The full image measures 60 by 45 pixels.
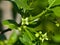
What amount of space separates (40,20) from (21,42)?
0.09m

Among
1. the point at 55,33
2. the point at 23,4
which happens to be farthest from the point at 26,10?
the point at 55,33

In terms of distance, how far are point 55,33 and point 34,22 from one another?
8 centimetres

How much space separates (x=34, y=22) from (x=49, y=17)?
1.9 inches

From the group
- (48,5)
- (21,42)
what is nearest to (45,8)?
(48,5)

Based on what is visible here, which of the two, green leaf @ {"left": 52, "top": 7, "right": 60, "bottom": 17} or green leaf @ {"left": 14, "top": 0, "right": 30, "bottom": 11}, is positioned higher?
green leaf @ {"left": 14, "top": 0, "right": 30, "bottom": 11}

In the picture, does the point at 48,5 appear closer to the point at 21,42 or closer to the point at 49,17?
the point at 49,17

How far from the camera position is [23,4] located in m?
0.54

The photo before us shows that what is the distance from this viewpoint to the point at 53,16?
1.81ft

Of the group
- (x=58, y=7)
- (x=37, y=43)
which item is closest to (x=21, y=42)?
(x=37, y=43)

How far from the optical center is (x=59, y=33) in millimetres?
587

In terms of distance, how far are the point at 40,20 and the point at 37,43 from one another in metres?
0.07

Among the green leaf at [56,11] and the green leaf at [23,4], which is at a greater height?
the green leaf at [23,4]

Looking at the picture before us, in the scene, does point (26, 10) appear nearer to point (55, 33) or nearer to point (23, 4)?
point (23, 4)

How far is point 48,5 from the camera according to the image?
0.56 metres
